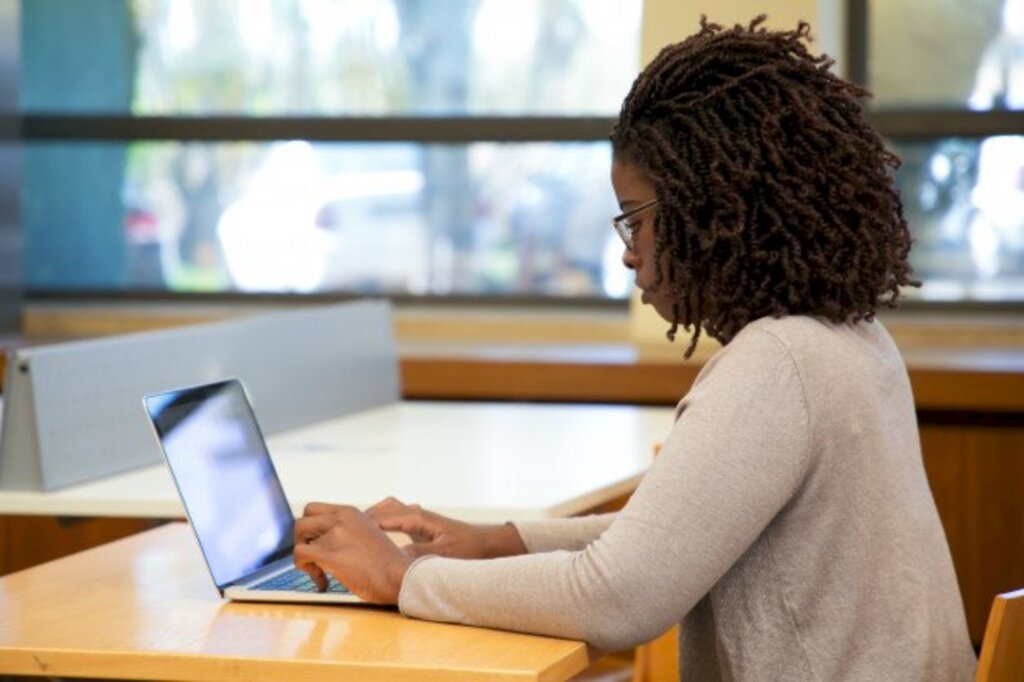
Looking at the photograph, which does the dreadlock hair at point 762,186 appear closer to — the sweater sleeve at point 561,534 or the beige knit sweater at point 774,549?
the beige knit sweater at point 774,549

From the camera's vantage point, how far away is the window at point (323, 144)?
5.49 metres

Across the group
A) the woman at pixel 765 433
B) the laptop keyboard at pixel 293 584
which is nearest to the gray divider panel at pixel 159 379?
the laptop keyboard at pixel 293 584

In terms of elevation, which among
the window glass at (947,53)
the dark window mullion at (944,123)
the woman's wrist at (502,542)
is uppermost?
the window glass at (947,53)

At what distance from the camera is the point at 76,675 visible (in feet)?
5.76

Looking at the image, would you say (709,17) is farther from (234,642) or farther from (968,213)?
(234,642)

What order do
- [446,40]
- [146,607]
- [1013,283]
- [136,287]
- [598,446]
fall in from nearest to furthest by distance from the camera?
[146,607] < [598,446] < [1013,283] < [446,40] < [136,287]

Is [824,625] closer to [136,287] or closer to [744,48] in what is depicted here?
[744,48]

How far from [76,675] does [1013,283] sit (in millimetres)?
3916

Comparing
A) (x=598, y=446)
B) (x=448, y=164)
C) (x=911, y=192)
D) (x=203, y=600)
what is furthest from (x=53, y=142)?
(x=203, y=600)

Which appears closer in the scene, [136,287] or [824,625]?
[824,625]

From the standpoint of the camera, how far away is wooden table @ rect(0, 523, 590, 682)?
167cm

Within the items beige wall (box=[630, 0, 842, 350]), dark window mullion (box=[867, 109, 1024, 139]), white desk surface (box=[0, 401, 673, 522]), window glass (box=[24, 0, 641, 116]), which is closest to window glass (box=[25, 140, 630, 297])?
window glass (box=[24, 0, 641, 116])

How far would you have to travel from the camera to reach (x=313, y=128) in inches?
223

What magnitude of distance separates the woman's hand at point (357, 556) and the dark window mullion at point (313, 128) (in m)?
3.59
